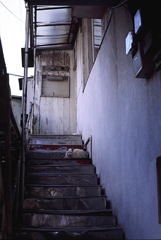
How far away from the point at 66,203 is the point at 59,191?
270 millimetres

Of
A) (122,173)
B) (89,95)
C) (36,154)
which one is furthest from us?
(89,95)

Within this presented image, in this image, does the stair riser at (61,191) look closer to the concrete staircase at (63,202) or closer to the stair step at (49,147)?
the concrete staircase at (63,202)

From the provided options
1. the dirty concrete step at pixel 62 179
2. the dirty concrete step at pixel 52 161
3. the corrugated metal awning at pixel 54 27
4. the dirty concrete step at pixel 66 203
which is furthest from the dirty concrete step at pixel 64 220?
the corrugated metal awning at pixel 54 27

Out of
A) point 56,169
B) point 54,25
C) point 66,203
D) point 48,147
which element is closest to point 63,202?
point 66,203

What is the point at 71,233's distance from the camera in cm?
273

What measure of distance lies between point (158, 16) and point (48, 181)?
9.19 feet

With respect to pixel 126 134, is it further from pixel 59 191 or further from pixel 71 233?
pixel 59 191

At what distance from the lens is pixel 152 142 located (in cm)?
218

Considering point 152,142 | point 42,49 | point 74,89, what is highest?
point 42,49

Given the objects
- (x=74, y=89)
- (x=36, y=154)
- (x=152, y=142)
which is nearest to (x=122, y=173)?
(x=152, y=142)

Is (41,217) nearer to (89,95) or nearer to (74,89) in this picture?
(89,95)

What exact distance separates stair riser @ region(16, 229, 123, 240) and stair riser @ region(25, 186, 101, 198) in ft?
3.10

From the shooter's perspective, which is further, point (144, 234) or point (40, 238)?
point (40, 238)

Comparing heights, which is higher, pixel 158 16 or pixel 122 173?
pixel 158 16
